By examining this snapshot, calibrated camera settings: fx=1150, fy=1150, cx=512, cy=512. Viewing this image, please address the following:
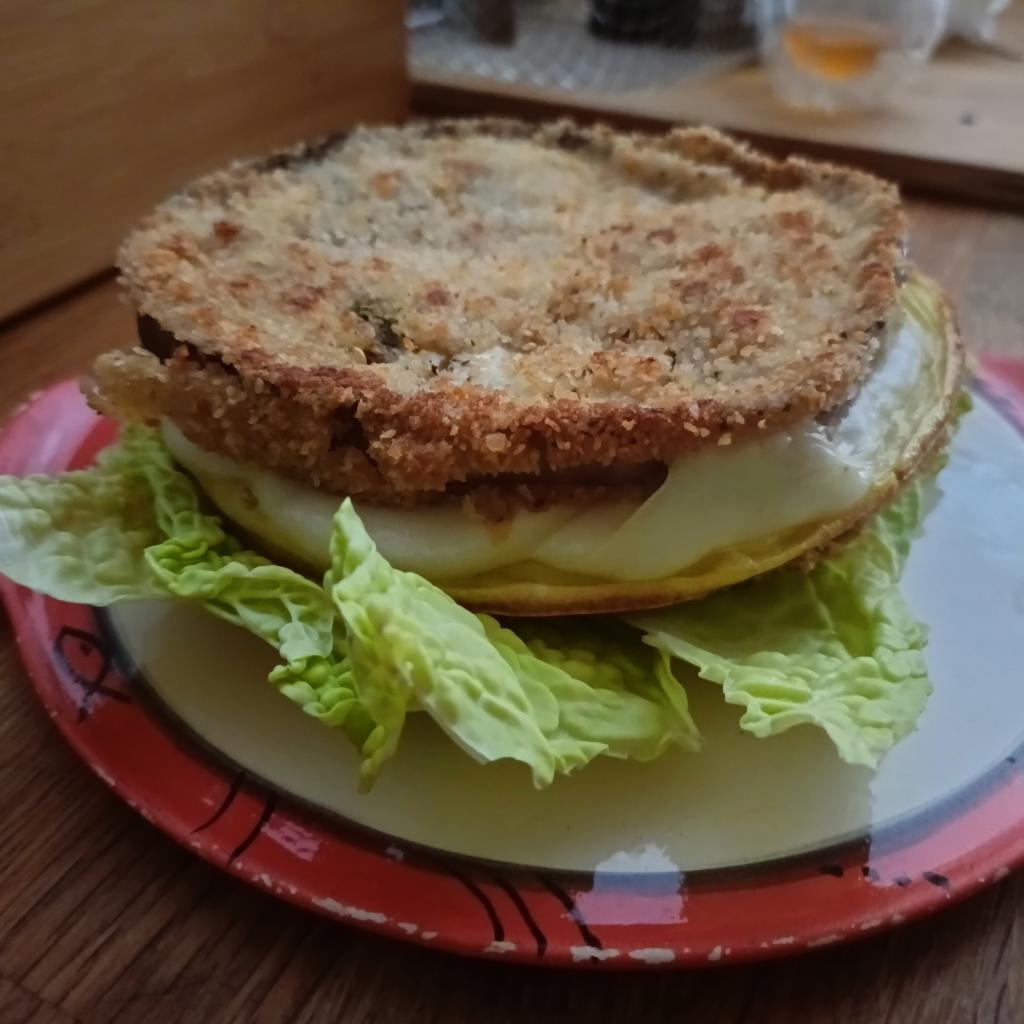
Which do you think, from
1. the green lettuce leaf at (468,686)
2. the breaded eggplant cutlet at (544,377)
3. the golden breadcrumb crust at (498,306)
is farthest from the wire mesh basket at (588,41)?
the green lettuce leaf at (468,686)

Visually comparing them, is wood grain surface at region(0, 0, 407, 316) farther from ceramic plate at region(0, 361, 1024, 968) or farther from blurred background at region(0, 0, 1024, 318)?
ceramic plate at region(0, 361, 1024, 968)

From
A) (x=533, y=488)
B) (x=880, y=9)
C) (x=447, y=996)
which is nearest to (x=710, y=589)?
(x=533, y=488)

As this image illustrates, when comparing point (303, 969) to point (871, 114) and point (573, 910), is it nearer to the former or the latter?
point (573, 910)

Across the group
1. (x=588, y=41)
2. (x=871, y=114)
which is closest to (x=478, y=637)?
(x=871, y=114)

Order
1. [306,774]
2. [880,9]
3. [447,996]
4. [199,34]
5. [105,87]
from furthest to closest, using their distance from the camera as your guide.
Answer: [880,9], [199,34], [105,87], [306,774], [447,996]

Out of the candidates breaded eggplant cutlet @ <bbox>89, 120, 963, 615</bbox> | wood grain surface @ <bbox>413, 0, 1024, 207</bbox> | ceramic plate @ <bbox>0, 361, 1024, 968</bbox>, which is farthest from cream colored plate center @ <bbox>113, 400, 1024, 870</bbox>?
wood grain surface @ <bbox>413, 0, 1024, 207</bbox>

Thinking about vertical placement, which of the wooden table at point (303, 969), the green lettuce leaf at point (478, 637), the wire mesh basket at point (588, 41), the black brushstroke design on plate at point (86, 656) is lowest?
the wire mesh basket at point (588, 41)

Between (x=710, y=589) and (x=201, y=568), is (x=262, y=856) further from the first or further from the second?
(x=710, y=589)

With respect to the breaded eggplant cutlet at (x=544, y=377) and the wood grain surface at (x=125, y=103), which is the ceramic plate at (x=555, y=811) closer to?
the breaded eggplant cutlet at (x=544, y=377)
